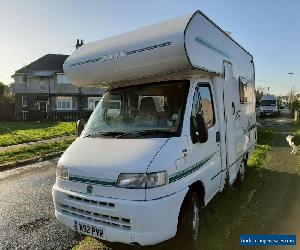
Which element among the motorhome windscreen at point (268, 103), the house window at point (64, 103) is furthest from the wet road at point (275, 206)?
→ the house window at point (64, 103)

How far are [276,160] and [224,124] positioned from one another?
6803 millimetres

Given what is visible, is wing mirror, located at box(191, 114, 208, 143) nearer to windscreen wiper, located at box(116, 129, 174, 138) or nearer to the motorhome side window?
the motorhome side window

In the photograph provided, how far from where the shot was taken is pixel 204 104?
6.06m

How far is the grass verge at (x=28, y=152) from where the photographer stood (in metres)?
14.2

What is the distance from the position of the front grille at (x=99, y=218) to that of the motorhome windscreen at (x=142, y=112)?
1.15 metres

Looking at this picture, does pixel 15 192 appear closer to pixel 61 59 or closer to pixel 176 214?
pixel 176 214

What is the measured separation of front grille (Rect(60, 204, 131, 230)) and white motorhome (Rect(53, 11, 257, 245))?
0.01 metres

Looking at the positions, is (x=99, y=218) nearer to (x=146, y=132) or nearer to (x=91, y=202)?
(x=91, y=202)

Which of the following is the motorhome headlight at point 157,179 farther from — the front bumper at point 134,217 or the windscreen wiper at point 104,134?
the windscreen wiper at point 104,134

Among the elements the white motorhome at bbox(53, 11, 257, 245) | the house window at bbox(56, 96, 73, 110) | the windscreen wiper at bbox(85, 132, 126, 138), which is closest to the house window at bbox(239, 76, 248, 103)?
the white motorhome at bbox(53, 11, 257, 245)

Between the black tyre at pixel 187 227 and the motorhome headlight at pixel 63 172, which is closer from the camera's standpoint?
the black tyre at pixel 187 227

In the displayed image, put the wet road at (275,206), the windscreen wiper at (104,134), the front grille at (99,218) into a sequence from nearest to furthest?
the front grille at (99,218), the windscreen wiper at (104,134), the wet road at (275,206)

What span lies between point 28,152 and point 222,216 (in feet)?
36.7

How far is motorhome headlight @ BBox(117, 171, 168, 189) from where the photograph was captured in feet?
14.8
